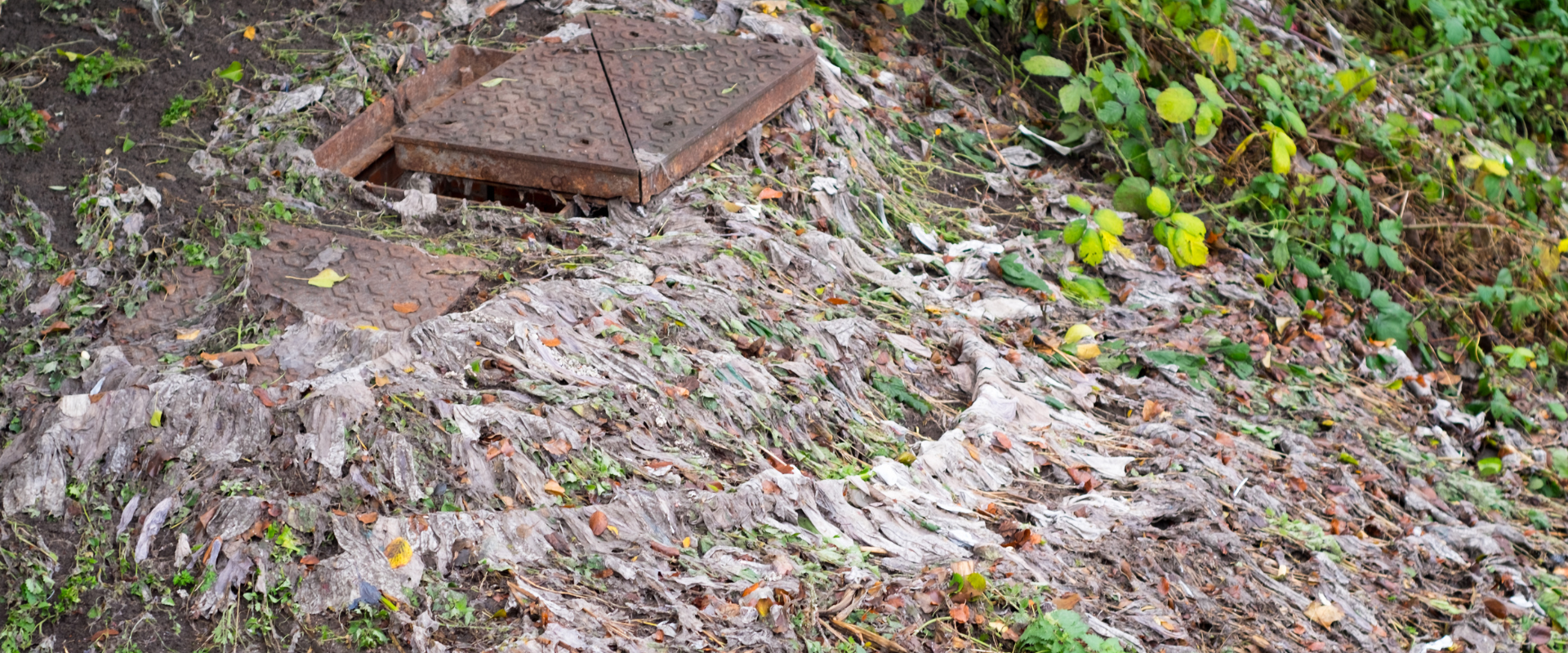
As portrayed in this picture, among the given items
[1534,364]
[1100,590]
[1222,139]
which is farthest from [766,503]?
[1534,364]

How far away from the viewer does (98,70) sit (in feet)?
13.2

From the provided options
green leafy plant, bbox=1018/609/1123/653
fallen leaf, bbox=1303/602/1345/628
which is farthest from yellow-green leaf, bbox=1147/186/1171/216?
green leafy plant, bbox=1018/609/1123/653

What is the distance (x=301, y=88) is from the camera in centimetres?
411

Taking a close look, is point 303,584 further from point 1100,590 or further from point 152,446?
point 1100,590

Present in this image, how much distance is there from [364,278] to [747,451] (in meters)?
1.23

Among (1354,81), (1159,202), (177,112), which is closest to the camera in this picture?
(177,112)

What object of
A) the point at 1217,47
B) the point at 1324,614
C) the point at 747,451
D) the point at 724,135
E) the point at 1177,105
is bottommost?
the point at 1324,614

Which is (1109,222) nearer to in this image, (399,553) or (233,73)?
(399,553)

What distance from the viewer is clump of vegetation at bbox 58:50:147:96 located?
3.96 meters

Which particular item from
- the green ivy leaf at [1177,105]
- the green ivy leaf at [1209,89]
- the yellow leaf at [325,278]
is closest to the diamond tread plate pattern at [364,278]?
the yellow leaf at [325,278]

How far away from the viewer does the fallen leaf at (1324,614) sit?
3.03m

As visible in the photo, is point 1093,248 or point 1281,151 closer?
point 1093,248

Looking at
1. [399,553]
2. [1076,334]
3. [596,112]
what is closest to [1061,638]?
[399,553]

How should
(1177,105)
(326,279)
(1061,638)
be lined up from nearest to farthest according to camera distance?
(1061,638) < (326,279) < (1177,105)
